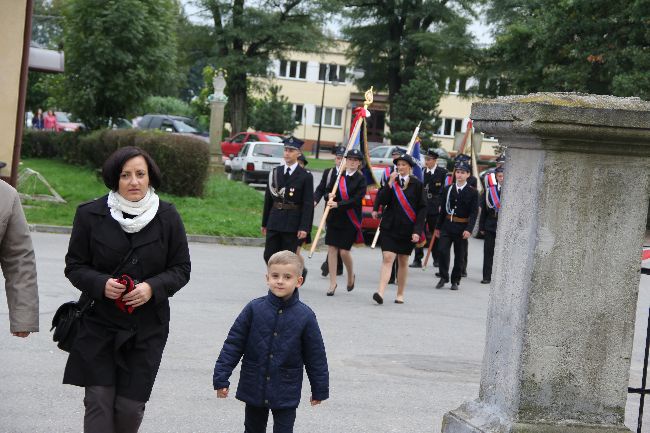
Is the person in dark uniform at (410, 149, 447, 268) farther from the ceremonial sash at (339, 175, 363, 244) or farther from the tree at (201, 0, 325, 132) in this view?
the tree at (201, 0, 325, 132)

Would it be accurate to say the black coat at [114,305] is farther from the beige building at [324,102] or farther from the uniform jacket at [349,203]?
the beige building at [324,102]

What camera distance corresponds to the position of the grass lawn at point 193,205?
1952cm

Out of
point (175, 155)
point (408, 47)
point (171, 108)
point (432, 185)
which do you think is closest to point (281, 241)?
point (432, 185)

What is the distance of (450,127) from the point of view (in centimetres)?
8425

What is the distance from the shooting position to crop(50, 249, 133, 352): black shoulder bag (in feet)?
17.2

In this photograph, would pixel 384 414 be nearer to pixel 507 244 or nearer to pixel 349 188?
pixel 507 244

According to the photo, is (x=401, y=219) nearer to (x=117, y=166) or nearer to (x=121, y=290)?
(x=117, y=166)

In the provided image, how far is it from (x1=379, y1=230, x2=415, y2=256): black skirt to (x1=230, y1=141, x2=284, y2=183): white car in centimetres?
2217

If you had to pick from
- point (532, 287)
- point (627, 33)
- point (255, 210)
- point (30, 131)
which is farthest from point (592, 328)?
point (30, 131)

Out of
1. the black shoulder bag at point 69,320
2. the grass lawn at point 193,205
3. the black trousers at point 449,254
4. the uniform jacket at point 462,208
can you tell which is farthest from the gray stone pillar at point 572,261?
the grass lawn at point 193,205

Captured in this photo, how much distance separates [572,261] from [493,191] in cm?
1192

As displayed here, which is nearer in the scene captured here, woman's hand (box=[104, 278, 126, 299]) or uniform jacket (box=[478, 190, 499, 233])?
woman's hand (box=[104, 278, 126, 299])

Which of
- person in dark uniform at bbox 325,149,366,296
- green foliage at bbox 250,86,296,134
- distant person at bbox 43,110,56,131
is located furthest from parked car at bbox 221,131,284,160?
person in dark uniform at bbox 325,149,366,296

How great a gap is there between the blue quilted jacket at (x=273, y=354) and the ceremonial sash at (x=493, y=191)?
1109 cm
